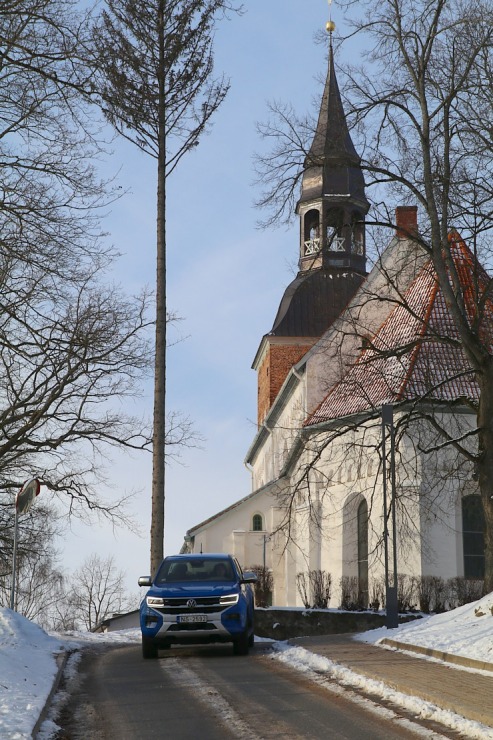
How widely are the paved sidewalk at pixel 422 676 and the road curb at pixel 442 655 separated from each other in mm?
164

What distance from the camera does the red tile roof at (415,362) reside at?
78.2 feet

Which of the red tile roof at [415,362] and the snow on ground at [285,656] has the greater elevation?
the red tile roof at [415,362]

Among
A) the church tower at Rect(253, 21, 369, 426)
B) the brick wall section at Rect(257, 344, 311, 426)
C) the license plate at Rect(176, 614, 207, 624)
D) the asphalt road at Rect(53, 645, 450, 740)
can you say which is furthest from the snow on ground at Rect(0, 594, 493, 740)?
the brick wall section at Rect(257, 344, 311, 426)

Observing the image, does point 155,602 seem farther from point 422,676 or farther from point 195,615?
point 422,676

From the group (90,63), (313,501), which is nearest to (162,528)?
(90,63)

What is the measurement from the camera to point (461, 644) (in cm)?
1347

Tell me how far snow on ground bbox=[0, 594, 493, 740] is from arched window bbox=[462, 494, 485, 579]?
11.9 meters

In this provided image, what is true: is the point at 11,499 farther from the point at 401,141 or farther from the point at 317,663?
the point at 317,663

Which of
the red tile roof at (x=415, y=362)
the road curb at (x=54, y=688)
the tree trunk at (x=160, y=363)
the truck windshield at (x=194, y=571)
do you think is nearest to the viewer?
the road curb at (x=54, y=688)

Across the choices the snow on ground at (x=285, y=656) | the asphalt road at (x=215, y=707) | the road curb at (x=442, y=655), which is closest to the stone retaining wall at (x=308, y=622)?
the snow on ground at (x=285, y=656)

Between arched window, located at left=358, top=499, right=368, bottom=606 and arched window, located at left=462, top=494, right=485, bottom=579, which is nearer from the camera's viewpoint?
arched window, located at left=462, top=494, right=485, bottom=579

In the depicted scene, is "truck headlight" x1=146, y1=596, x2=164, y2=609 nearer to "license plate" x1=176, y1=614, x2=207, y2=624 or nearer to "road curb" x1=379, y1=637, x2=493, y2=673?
"license plate" x1=176, y1=614, x2=207, y2=624

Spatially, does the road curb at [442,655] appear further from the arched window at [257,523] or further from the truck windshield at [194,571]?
the arched window at [257,523]

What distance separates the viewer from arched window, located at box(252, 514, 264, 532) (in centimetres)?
4462
